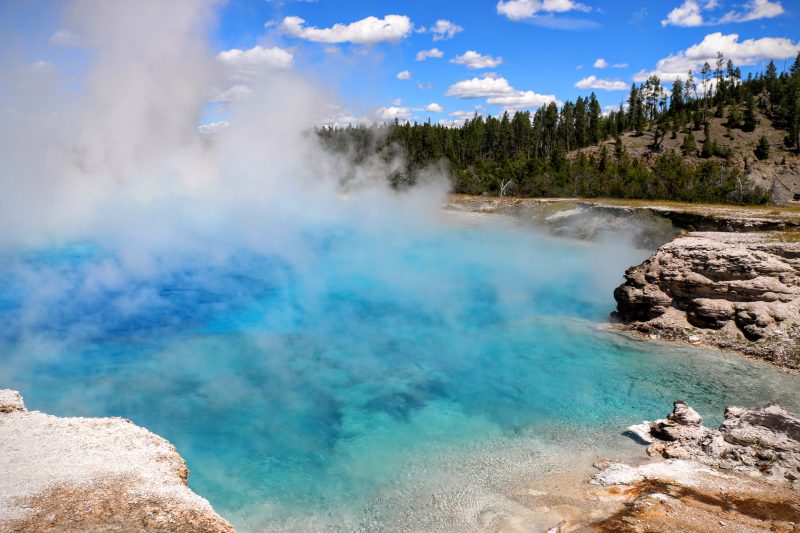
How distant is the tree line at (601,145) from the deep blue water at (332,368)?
568 inches

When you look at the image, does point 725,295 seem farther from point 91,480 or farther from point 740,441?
point 91,480

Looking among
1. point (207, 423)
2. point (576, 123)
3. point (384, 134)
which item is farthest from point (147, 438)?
point (576, 123)

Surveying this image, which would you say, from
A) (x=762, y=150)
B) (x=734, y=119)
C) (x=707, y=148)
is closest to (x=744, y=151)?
(x=762, y=150)

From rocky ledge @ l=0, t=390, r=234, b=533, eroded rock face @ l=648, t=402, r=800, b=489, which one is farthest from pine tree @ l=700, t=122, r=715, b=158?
rocky ledge @ l=0, t=390, r=234, b=533

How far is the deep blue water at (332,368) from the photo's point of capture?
1002cm

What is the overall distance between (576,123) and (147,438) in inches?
2699

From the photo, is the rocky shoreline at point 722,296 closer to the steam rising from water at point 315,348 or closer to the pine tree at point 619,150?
the steam rising from water at point 315,348

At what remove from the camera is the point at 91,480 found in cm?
671

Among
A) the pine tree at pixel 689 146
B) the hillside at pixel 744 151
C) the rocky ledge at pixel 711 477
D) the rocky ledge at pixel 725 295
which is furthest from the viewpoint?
the pine tree at pixel 689 146

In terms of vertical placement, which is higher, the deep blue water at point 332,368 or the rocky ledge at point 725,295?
the rocky ledge at point 725,295

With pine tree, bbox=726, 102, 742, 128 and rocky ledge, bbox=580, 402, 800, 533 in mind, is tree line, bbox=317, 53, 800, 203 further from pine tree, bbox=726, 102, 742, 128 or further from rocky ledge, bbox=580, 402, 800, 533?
rocky ledge, bbox=580, 402, 800, 533

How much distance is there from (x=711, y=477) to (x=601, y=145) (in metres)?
55.7

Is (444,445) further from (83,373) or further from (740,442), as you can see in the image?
(83,373)

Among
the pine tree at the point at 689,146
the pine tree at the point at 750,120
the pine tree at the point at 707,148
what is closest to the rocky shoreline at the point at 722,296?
the pine tree at the point at 707,148
